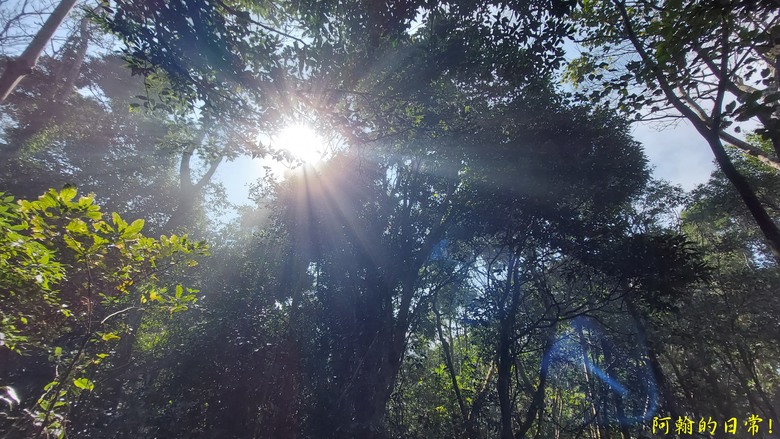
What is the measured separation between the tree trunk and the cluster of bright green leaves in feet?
15.9

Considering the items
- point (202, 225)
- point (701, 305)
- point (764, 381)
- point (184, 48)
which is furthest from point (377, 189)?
point (764, 381)

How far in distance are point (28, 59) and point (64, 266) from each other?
5420 millimetres

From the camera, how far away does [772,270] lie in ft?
47.9

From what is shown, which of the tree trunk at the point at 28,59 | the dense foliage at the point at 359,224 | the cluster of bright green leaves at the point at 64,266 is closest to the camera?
the cluster of bright green leaves at the point at 64,266


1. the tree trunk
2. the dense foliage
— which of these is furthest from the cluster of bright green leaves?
the tree trunk

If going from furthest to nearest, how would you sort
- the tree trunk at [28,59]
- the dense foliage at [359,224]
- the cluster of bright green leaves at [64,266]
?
the tree trunk at [28,59] < the dense foliage at [359,224] < the cluster of bright green leaves at [64,266]

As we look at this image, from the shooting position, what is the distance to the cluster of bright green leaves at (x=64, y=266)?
6.22 feet

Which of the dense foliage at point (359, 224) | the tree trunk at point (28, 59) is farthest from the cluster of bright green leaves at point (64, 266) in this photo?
the tree trunk at point (28, 59)

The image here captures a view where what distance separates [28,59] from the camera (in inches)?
210

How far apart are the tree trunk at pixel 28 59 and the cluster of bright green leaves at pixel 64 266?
191 inches

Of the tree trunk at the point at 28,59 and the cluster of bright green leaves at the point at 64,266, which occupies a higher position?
the tree trunk at the point at 28,59

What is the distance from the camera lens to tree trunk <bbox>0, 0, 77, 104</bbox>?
207 inches

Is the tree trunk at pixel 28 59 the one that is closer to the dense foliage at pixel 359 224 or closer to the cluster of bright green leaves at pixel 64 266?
the dense foliage at pixel 359 224

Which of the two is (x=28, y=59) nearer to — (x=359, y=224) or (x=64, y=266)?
(x=64, y=266)
